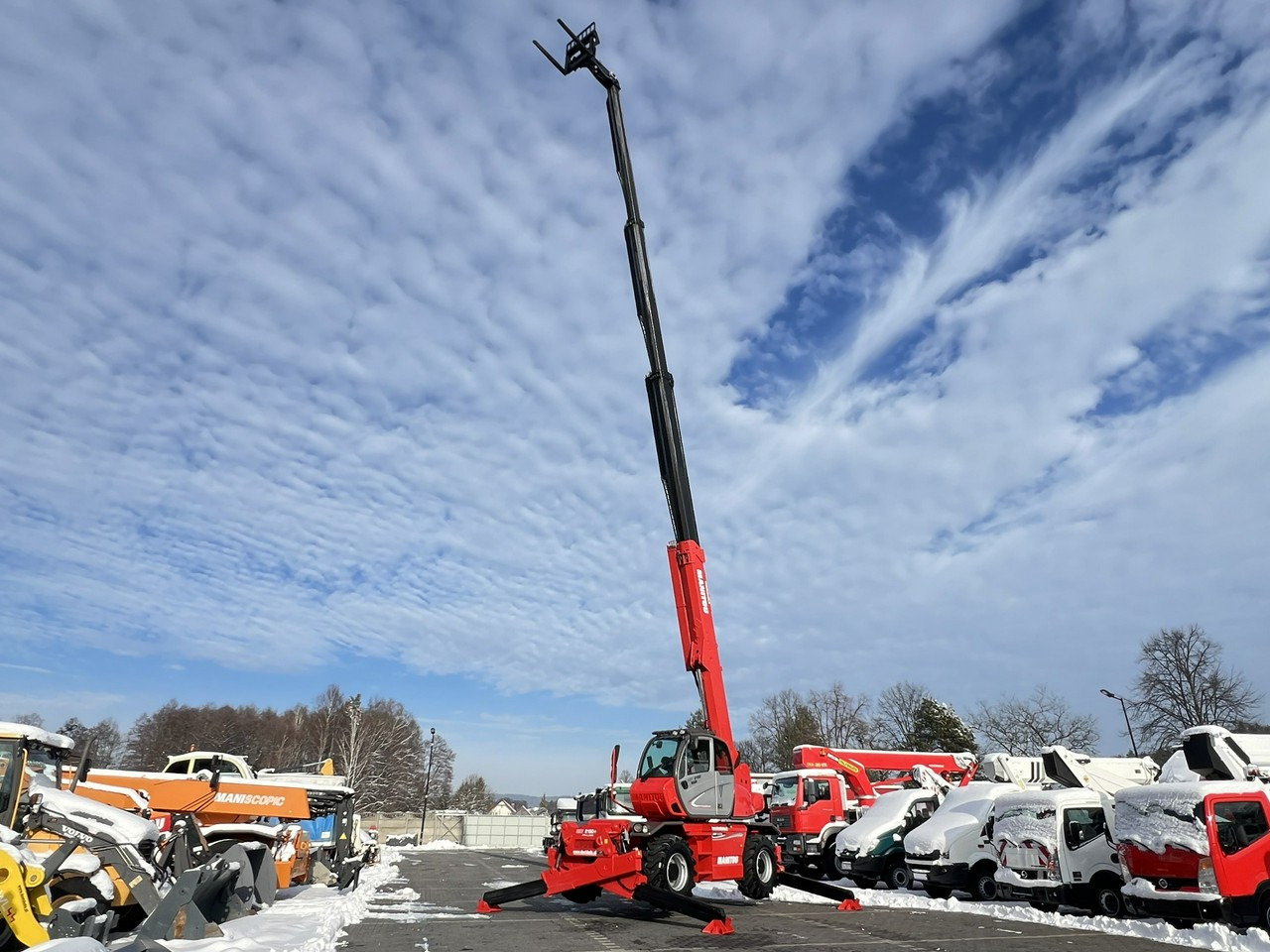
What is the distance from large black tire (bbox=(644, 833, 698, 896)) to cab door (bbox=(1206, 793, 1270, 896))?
734 centimetres

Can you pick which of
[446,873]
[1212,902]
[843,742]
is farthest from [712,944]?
[843,742]

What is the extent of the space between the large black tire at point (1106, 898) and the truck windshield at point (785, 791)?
942cm

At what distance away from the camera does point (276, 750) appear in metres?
84.9

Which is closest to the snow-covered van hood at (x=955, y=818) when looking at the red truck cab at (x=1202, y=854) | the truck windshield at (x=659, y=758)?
the red truck cab at (x=1202, y=854)

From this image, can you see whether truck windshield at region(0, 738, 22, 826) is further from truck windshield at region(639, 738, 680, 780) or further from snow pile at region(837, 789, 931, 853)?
snow pile at region(837, 789, 931, 853)

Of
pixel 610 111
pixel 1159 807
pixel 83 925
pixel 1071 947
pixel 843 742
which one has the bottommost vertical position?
pixel 1071 947

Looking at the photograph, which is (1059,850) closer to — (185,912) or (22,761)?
(185,912)

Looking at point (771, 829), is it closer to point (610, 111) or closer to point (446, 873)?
point (446, 873)

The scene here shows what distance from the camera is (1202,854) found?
35.6 feet

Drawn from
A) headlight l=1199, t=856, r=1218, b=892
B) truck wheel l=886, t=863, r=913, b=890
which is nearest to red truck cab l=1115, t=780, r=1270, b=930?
headlight l=1199, t=856, r=1218, b=892

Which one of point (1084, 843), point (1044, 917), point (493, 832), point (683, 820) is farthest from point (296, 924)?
point (493, 832)

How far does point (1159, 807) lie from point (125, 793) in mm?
15849

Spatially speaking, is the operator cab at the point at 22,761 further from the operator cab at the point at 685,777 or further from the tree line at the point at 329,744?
the tree line at the point at 329,744

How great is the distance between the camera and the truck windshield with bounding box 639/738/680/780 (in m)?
13.8
